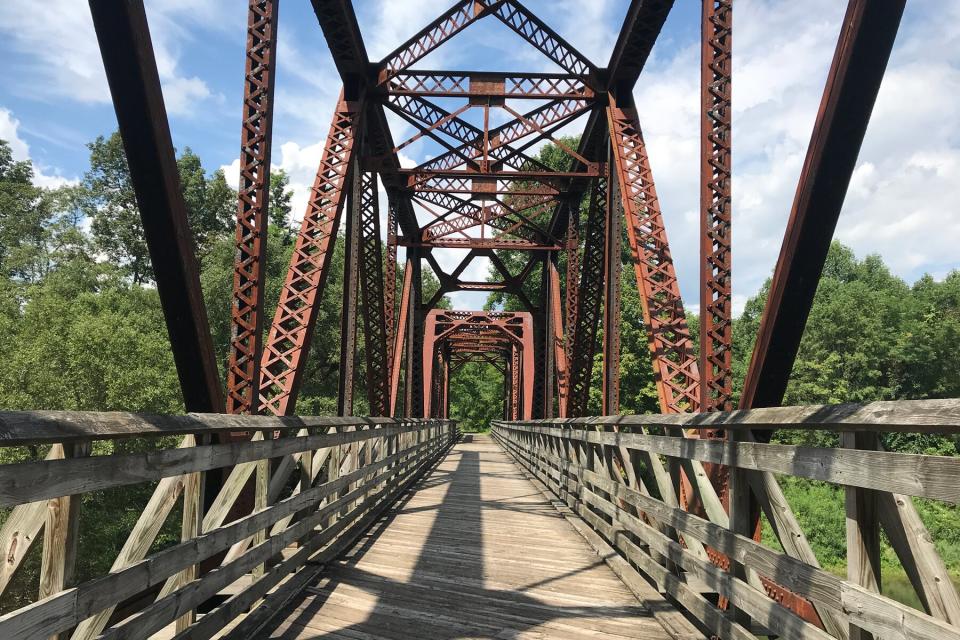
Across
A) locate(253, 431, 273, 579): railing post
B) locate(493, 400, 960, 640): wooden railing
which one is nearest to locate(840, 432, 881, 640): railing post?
locate(493, 400, 960, 640): wooden railing

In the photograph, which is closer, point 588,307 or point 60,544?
point 60,544

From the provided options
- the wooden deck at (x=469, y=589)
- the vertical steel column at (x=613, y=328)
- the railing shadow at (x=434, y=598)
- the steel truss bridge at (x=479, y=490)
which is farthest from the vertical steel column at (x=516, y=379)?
the railing shadow at (x=434, y=598)

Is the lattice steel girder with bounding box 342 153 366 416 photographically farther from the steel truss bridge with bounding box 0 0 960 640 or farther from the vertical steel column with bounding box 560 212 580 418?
the vertical steel column with bounding box 560 212 580 418

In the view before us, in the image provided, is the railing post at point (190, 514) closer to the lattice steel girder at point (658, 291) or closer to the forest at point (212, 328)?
the lattice steel girder at point (658, 291)

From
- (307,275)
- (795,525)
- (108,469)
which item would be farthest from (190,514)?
(307,275)

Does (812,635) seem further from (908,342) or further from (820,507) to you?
(908,342)

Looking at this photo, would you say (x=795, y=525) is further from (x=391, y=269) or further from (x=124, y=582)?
(x=391, y=269)

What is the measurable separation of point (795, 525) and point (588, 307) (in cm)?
1120

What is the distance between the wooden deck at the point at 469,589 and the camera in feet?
12.8

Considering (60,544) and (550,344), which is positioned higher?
(550,344)

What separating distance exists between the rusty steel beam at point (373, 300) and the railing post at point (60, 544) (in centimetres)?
885

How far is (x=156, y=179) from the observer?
3967 mm

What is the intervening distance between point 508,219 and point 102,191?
35.3 metres

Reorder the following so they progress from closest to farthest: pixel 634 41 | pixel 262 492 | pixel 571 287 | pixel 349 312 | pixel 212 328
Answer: pixel 262 492, pixel 634 41, pixel 349 312, pixel 571 287, pixel 212 328
